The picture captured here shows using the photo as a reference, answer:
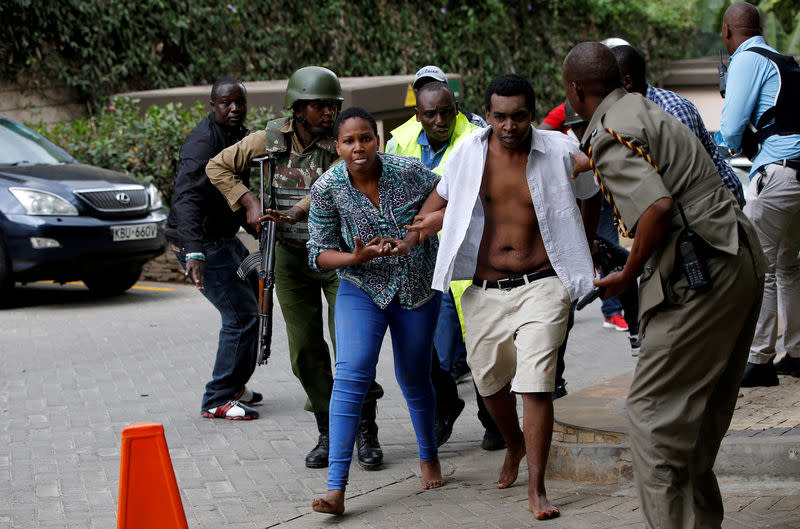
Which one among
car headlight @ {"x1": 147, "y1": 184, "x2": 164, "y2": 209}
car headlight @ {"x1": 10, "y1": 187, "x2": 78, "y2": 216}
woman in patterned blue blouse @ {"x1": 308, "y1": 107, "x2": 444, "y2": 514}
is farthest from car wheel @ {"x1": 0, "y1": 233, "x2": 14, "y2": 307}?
woman in patterned blue blouse @ {"x1": 308, "y1": 107, "x2": 444, "y2": 514}

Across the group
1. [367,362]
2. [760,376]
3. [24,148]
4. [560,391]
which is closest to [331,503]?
[367,362]

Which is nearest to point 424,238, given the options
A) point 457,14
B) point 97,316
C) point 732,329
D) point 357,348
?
point 357,348

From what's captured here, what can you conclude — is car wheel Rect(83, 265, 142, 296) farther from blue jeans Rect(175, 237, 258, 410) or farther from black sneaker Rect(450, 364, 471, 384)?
black sneaker Rect(450, 364, 471, 384)

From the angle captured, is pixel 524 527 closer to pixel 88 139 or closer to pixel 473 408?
pixel 473 408

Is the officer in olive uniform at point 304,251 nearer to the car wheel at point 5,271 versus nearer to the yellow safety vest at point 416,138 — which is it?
the yellow safety vest at point 416,138

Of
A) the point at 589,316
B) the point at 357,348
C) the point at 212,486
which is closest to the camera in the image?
the point at 357,348

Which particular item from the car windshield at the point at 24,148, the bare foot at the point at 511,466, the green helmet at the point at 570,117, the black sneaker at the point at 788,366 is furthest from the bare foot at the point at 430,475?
the car windshield at the point at 24,148

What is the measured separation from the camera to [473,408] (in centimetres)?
676

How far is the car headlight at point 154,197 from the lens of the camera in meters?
11.2

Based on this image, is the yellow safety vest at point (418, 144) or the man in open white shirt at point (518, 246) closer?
the man in open white shirt at point (518, 246)

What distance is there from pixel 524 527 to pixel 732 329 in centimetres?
134

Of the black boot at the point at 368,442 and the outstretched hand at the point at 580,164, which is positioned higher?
the outstretched hand at the point at 580,164

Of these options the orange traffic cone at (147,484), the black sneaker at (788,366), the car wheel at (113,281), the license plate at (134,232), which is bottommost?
the car wheel at (113,281)

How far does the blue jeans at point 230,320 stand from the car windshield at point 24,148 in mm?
5399
